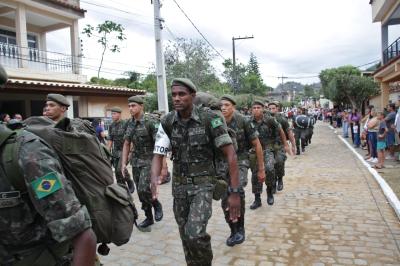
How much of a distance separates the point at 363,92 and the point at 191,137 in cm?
2573

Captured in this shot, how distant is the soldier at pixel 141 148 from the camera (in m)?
5.69

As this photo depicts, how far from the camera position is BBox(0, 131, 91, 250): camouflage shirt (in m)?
1.63

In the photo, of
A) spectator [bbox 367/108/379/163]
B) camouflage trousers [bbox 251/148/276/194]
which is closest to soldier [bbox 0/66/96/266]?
camouflage trousers [bbox 251/148/276/194]

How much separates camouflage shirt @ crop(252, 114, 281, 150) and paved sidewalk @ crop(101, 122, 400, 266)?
1113mm

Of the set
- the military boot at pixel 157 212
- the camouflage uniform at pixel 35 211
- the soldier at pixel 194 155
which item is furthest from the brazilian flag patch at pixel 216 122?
the military boot at pixel 157 212

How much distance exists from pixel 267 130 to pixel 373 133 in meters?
6.25

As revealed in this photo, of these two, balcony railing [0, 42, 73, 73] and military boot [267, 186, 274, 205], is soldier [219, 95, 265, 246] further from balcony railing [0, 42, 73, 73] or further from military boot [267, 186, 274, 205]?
balcony railing [0, 42, 73, 73]

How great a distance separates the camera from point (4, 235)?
175 centimetres

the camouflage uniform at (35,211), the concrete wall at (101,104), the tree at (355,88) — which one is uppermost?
the tree at (355,88)

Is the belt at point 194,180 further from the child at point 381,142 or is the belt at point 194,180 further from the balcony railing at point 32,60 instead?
the balcony railing at point 32,60

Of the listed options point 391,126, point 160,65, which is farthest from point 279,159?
point 160,65

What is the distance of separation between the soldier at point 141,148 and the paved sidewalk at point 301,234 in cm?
41

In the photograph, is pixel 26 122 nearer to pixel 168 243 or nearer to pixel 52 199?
pixel 52 199

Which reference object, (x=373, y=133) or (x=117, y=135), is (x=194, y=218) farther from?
(x=373, y=133)
